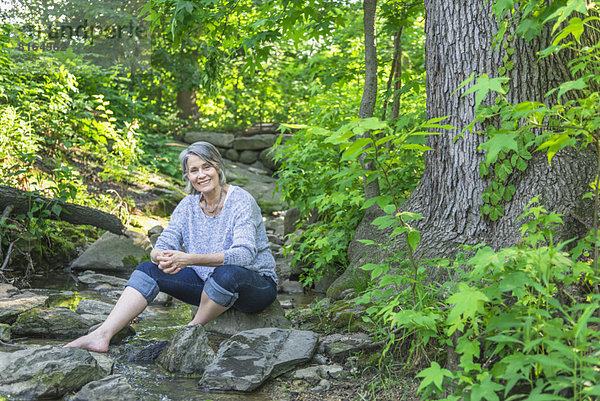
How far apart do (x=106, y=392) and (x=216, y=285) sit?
1.09m

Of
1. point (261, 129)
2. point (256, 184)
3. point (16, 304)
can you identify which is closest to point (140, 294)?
point (16, 304)

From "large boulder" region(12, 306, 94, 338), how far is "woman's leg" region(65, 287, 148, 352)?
0.40 meters

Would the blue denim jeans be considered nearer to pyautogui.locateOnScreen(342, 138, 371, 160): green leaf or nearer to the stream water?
the stream water

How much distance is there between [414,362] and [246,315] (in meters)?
1.52

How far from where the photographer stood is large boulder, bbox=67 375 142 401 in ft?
8.01

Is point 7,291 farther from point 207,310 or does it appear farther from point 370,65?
point 370,65

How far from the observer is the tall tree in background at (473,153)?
9.38ft

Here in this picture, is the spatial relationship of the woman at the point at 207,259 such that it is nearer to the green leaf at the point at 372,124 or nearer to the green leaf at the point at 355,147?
the green leaf at the point at 355,147

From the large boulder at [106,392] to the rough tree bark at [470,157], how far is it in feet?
6.17

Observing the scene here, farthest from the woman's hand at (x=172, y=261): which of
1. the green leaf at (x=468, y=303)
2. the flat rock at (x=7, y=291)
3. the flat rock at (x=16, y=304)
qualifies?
the green leaf at (x=468, y=303)

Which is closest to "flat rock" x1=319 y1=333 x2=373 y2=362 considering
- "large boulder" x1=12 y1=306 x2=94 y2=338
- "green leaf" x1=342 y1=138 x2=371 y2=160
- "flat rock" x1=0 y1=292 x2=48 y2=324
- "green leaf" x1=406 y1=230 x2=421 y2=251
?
"green leaf" x1=406 y1=230 x2=421 y2=251

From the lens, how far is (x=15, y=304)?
3.89 metres

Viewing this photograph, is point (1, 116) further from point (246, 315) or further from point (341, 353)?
point (341, 353)

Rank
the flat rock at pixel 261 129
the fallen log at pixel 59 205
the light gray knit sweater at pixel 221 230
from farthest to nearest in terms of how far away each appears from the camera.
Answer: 1. the flat rock at pixel 261 129
2. the fallen log at pixel 59 205
3. the light gray knit sweater at pixel 221 230
